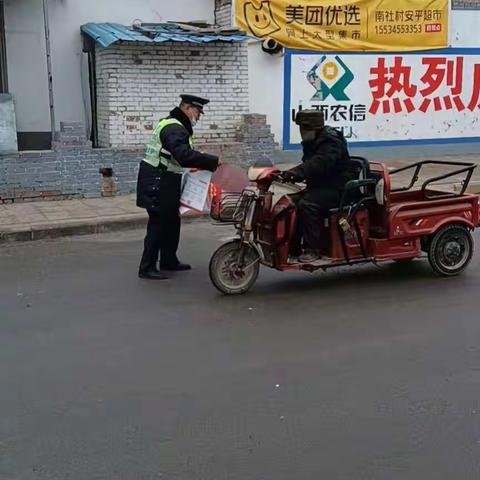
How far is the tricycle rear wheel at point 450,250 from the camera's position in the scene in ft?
22.2

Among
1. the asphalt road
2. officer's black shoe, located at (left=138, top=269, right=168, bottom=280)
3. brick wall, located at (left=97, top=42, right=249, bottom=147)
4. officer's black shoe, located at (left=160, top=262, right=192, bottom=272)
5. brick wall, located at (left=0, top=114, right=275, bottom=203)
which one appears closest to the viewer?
the asphalt road

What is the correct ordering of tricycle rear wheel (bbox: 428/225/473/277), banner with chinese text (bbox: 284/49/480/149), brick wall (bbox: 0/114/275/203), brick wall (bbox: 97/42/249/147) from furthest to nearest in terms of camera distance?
banner with chinese text (bbox: 284/49/480/149)
brick wall (bbox: 97/42/249/147)
brick wall (bbox: 0/114/275/203)
tricycle rear wheel (bbox: 428/225/473/277)

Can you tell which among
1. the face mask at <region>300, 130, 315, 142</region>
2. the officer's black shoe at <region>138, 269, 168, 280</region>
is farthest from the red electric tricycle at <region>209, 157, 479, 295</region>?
the officer's black shoe at <region>138, 269, 168, 280</region>

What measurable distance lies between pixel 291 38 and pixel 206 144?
2.54 metres

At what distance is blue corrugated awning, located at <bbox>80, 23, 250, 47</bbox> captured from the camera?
35.3 feet

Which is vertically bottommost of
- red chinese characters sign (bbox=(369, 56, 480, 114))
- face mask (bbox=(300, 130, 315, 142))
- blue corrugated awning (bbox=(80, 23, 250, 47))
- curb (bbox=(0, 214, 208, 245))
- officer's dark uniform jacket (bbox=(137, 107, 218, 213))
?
curb (bbox=(0, 214, 208, 245))

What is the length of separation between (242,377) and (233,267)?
6.31 ft

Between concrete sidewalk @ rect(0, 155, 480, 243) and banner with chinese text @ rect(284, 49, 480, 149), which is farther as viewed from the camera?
banner with chinese text @ rect(284, 49, 480, 149)

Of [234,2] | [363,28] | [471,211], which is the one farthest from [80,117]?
[471,211]

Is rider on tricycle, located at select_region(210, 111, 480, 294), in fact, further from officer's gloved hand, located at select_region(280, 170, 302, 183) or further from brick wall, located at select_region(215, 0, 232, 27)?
brick wall, located at select_region(215, 0, 232, 27)

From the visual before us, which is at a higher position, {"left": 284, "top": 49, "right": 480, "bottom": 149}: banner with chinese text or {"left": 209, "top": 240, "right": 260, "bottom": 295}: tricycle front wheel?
{"left": 284, "top": 49, "right": 480, "bottom": 149}: banner with chinese text

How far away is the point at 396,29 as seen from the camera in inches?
531

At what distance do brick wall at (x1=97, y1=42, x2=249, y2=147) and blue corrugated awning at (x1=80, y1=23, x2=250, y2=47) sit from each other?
0.78 ft

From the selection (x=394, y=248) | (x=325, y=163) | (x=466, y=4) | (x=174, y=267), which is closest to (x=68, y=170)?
(x=174, y=267)
